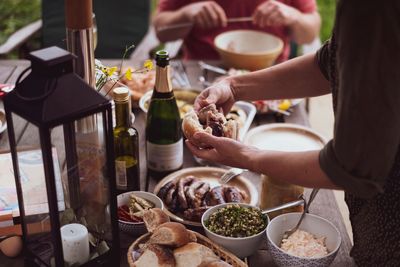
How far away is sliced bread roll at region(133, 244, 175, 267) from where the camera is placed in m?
1.28

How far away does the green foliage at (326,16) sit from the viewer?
4.86 m

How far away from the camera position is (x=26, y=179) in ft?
4.14

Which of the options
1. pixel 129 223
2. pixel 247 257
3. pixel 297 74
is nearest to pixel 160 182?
pixel 129 223

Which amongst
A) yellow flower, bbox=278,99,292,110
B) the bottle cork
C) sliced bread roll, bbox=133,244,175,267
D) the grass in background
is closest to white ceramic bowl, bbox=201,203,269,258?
sliced bread roll, bbox=133,244,175,267

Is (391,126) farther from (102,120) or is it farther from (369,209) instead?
(102,120)

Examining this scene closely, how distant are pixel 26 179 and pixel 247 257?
22.0 inches

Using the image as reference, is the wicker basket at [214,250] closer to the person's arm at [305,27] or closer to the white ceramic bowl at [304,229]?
the white ceramic bowl at [304,229]

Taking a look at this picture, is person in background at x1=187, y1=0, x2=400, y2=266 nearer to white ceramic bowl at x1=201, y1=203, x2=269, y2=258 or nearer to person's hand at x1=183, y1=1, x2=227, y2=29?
white ceramic bowl at x1=201, y1=203, x2=269, y2=258

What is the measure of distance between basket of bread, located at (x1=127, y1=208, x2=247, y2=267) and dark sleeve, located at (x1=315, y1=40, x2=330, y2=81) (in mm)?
544

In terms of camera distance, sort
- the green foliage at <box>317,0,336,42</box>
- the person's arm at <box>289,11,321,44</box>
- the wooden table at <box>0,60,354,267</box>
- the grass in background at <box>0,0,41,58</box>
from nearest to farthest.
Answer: the wooden table at <box>0,60,354,267</box>, the person's arm at <box>289,11,321,44</box>, the grass in background at <box>0,0,41,58</box>, the green foliage at <box>317,0,336,42</box>

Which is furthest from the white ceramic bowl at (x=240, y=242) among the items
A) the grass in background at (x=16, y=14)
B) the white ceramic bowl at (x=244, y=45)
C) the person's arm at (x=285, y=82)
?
the grass in background at (x=16, y=14)

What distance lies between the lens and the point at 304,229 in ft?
4.83

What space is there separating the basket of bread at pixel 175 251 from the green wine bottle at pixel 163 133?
0.40 m

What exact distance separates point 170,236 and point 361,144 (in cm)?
48
